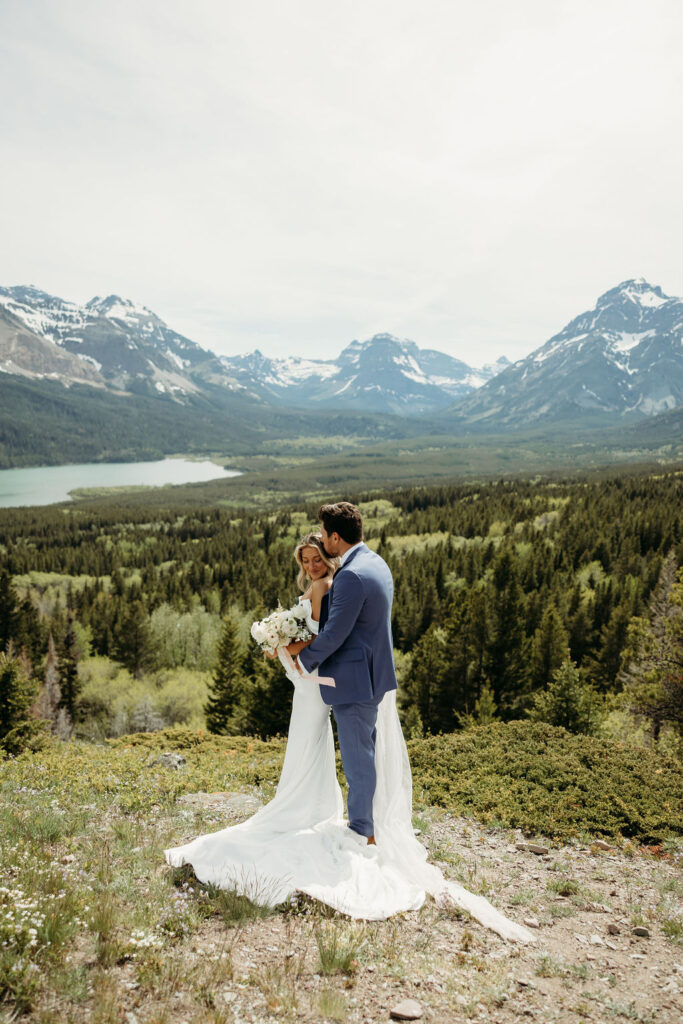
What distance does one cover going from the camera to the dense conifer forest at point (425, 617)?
99.4ft

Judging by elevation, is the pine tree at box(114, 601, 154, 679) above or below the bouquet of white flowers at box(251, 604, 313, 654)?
below

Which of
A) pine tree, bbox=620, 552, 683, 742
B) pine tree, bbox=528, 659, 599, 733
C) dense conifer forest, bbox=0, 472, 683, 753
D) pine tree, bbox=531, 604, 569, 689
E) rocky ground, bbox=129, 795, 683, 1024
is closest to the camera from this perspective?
rocky ground, bbox=129, 795, 683, 1024

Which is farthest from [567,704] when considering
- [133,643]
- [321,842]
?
[133,643]

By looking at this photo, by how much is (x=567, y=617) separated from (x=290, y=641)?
155ft

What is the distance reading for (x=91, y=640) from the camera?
188 feet

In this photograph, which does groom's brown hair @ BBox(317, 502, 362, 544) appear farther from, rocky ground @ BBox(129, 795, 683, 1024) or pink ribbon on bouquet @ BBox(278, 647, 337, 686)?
rocky ground @ BBox(129, 795, 683, 1024)

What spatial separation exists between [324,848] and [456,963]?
1893 mm

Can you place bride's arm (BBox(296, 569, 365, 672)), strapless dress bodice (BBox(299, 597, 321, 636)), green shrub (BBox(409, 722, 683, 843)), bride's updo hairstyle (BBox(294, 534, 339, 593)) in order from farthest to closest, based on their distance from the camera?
1. green shrub (BBox(409, 722, 683, 843))
2. strapless dress bodice (BBox(299, 597, 321, 636))
3. bride's updo hairstyle (BBox(294, 534, 339, 593))
4. bride's arm (BBox(296, 569, 365, 672))

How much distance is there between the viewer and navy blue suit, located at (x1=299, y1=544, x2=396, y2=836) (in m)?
5.98

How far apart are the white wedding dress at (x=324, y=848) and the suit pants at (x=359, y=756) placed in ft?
0.71

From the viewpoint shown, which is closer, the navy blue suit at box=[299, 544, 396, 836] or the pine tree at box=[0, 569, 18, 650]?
the navy blue suit at box=[299, 544, 396, 836]

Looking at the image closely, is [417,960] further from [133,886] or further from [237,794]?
[237,794]

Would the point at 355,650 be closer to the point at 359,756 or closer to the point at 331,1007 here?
the point at 359,756

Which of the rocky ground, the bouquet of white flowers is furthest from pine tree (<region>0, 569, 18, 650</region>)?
the bouquet of white flowers
